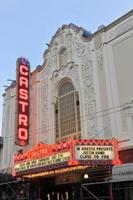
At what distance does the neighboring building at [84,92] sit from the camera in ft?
51.4

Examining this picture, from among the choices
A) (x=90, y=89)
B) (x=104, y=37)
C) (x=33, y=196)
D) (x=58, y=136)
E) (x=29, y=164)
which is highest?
(x=104, y=37)

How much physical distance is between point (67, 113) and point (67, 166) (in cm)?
494

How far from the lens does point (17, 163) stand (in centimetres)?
1780

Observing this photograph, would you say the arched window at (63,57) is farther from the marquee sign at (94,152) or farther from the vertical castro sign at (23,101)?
the marquee sign at (94,152)

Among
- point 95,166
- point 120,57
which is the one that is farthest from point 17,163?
point 120,57

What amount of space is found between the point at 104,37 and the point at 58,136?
6.26 meters

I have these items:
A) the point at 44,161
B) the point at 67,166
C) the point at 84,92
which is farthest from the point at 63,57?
the point at 67,166

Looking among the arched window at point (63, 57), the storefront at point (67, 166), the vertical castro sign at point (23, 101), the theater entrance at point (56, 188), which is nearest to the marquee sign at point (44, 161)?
the storefront at point (67, 166)

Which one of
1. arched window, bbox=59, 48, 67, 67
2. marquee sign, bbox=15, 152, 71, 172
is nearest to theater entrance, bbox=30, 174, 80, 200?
marquee sign, bbox=15, 152, 71, 172

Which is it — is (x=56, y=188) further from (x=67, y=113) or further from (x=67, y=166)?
(x=67, y=166)

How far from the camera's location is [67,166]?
1488cm

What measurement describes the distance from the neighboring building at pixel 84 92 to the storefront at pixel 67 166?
0.87 metres

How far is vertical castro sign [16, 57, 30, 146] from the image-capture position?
2027 centimetres

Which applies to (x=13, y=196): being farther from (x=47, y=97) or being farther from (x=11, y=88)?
(x=11, y=88)
